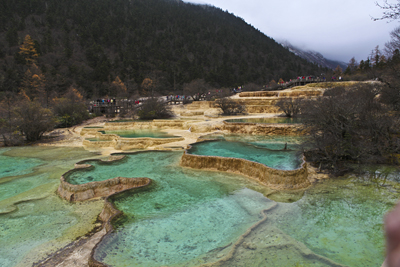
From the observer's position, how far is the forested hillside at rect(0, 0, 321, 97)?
51781 mm

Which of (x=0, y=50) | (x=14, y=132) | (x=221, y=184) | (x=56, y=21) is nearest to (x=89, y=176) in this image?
(x=221, y=184)

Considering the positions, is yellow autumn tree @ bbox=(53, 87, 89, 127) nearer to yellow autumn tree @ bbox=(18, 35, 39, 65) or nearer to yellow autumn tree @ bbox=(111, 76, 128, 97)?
yellow autumn tree @ bbox=(111, 76, 128, 97)

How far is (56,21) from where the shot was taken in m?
71.8

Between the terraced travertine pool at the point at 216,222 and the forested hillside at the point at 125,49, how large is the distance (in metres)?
38.0

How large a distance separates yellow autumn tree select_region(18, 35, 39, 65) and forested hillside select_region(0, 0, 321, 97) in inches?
36.9

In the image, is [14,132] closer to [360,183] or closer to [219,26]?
[360,183]

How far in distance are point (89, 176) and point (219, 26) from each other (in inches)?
4027

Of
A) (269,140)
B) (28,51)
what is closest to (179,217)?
(269,140)

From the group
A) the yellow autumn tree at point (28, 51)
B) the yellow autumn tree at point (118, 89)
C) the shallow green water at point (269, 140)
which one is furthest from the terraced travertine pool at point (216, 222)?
the yellow autumn tree at point (28, 51)

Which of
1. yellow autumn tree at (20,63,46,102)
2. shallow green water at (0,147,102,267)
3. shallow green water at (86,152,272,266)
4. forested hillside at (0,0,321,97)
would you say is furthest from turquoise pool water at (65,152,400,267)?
forested hillside at (0,0,321,97)

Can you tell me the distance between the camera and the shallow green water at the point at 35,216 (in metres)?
5.71

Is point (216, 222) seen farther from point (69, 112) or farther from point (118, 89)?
point (118, 89)

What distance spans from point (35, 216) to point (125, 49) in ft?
228

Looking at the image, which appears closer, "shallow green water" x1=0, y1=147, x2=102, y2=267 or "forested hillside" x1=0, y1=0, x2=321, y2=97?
"shallow green water" x1=0, y1=147, x2=102, y2=267
